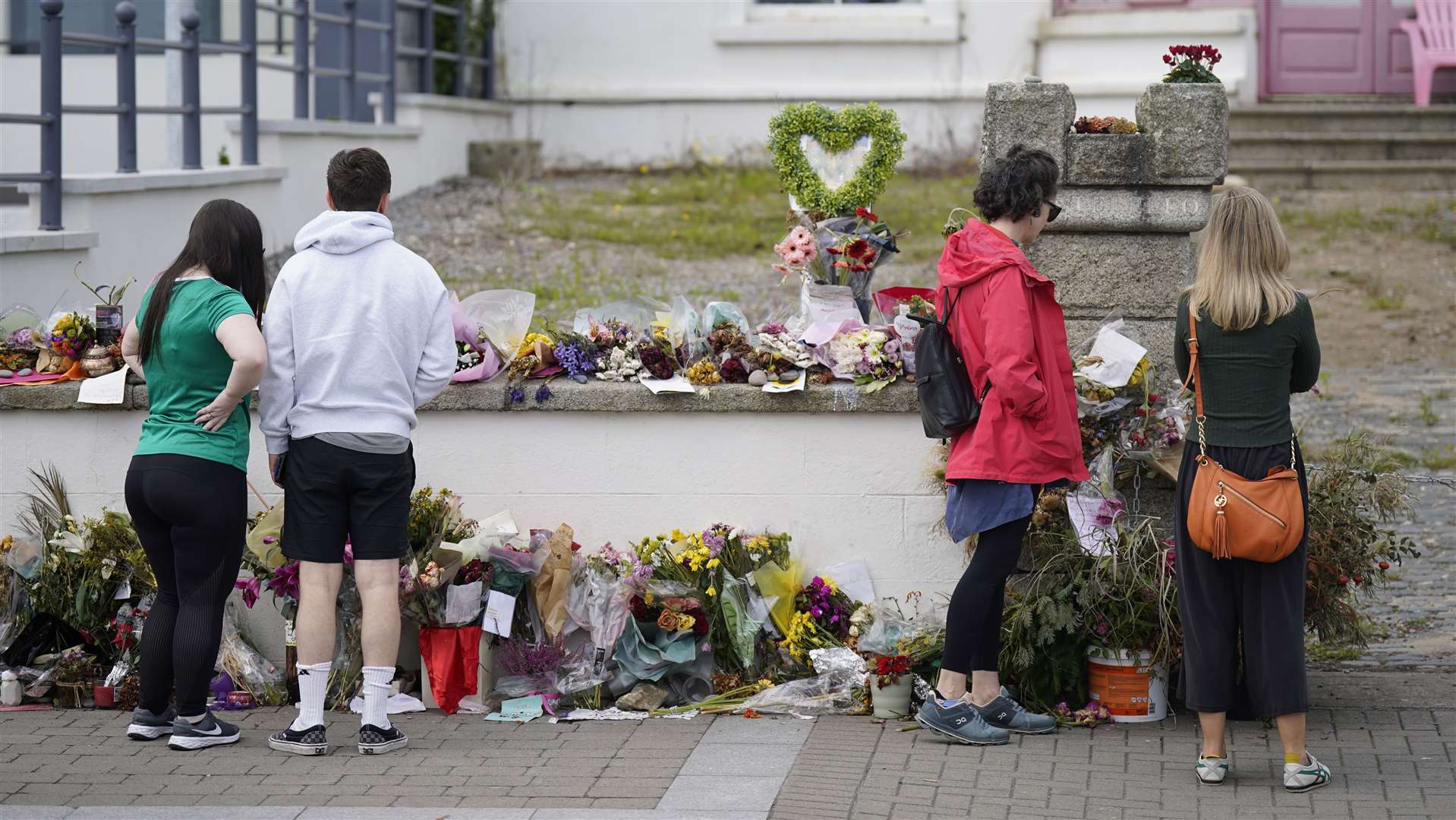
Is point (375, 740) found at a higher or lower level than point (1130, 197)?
lower

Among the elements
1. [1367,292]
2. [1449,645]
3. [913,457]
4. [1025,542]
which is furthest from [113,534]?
[1367,292]

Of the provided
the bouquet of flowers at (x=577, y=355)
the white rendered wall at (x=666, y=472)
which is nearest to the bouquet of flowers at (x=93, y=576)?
the white rendered wall at (x=666, y=472)

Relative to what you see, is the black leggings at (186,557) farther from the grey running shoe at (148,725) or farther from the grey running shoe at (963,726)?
the grey running shoe at (963,726)

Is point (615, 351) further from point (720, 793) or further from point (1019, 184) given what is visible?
point (720, 793)

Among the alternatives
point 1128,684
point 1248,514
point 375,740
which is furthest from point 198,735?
point 1248,514

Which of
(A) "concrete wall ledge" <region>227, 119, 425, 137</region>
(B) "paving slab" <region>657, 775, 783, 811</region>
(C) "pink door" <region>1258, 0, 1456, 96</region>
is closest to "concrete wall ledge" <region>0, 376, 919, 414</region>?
(B) "paving slab" <region>657, 775, 783, 811</region>

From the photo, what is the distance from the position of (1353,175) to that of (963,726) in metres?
9.80

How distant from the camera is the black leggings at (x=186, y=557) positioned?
4637 millimetres

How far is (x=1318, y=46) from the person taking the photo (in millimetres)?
14406

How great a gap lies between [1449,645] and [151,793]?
15.2 feet

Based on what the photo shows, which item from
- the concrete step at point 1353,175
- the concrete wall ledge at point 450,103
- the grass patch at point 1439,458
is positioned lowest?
the grass patch at point 1439,458

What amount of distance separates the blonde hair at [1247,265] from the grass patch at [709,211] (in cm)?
679

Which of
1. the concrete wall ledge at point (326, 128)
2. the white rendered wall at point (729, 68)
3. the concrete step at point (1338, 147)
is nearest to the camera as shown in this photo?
the concrete wall ledge at point (326, 128)

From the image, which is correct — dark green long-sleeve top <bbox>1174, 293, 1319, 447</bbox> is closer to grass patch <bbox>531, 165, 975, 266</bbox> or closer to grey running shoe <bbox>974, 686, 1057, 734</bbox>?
grey running shoe <bbox>974, 686, 1057, 734</bbox>
